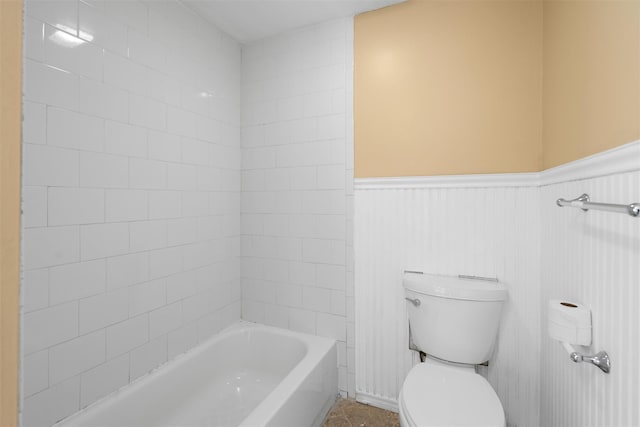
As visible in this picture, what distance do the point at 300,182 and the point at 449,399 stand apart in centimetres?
140

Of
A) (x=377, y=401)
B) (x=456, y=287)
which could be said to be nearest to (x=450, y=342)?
(x=456, y=287)

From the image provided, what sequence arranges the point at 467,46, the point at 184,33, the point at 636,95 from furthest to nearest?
the point at 184,33 → the point at 467,46 → the point at 636,95

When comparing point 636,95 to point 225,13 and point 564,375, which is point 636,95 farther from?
point 225,13

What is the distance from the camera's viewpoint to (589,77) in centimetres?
106

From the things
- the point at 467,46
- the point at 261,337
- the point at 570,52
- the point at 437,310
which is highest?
the point at 467,46

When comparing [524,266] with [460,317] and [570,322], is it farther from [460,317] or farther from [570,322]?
[570,322]

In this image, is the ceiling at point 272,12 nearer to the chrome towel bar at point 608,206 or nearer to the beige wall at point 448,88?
the beige wall at point 448,88

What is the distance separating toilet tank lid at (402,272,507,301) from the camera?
1495 millimetres

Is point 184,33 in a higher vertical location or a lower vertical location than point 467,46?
higher

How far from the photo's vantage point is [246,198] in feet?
7.41

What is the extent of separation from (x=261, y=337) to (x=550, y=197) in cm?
182

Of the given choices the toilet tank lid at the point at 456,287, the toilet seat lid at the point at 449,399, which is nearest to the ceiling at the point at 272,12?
the toilet tank lid at the point at 456,287

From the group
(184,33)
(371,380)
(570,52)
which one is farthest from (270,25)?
(371,380)

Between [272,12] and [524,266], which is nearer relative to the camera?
[524,266]
